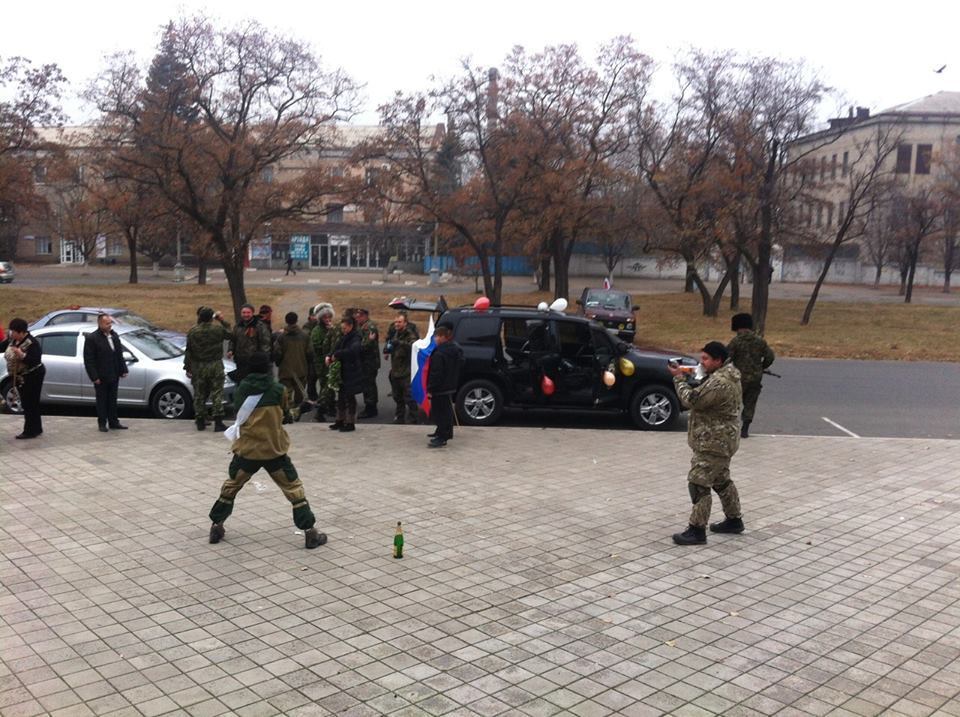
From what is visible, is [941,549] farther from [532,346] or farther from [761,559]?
[532,346]

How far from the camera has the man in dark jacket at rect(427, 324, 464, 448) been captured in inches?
429

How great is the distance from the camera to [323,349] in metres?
13.3

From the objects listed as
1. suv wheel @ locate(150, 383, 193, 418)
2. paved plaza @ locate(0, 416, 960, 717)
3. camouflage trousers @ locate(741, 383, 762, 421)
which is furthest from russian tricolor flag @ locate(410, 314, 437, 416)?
camouflage trousers @ locate(741, 383, 762, 421)

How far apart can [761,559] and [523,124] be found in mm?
22905

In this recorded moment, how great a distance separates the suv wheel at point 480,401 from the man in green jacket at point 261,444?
579 centimetres

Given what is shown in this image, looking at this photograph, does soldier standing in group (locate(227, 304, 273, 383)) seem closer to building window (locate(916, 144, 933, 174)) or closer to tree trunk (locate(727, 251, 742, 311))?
tree trunk (locate(727, 251, 742, 311))

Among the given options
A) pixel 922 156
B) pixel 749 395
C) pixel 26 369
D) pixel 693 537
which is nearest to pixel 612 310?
pixel 749 395

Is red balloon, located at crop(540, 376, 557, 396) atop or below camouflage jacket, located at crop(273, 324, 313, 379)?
below

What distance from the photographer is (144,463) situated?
986 centimetres

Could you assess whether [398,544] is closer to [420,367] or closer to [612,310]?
[420,367]

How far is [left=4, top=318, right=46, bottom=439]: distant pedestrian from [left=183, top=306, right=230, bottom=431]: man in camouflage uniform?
5.88ft

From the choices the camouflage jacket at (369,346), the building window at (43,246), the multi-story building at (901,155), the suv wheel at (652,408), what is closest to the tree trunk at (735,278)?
the multi-story building at (901,155)

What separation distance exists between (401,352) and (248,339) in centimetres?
220

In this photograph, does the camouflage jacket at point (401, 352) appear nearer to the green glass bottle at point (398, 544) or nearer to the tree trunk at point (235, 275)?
the green glass bottle at point (398, 544)
